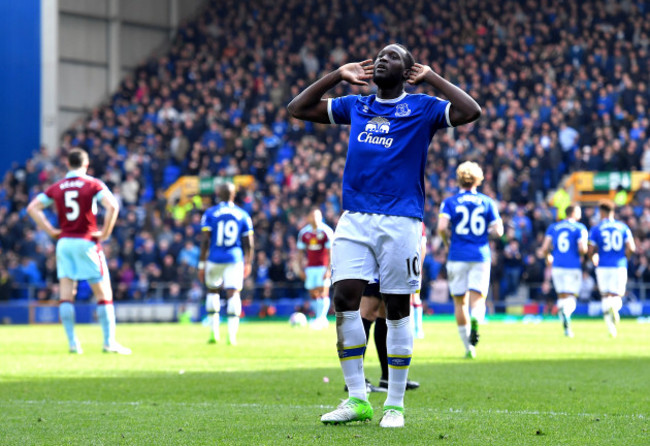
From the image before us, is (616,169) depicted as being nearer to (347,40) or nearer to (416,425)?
(347,40)

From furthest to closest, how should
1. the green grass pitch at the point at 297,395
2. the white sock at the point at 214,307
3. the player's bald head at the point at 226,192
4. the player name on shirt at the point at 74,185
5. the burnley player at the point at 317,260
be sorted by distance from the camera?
1. the burnley player at the point at 317,260
2. the white sock at the point at 214,307
3. the player's bald head at the point at 226,192
4. the player name on shirt at the point at 74,185
5. the green grass pitch at the point at 297,395

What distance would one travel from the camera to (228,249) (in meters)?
17.4

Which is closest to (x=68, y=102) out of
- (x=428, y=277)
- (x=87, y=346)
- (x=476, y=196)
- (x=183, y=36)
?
(x=183, y=36)

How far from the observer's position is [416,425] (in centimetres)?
728

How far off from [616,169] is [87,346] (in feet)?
57.4

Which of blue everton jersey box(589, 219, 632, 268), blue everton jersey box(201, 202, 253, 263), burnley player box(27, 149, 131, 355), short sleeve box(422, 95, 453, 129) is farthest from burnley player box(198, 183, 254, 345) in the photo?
short sleeve box(422, 95, 453, 129)

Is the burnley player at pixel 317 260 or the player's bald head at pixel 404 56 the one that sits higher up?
the player's bald head at pixel 404 56

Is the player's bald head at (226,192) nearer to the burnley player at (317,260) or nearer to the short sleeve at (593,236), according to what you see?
the burnley player at (317,260)

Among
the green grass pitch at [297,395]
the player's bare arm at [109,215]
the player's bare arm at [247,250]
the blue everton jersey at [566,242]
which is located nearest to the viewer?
the green grass pitch at [297,395]

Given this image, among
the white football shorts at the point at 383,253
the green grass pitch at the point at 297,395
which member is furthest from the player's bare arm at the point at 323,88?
the green grass pitch at the point at 297,395

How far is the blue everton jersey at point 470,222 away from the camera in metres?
13.9

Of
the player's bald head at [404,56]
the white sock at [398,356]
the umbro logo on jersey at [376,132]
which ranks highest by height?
the player's bald head at [404,56]

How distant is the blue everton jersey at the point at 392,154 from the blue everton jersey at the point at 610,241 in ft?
47.2

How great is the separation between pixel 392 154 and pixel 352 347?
1.31m
